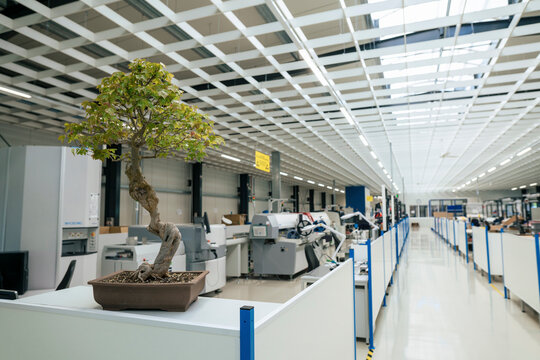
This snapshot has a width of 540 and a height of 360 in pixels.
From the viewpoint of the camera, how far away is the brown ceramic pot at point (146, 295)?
1.23 m

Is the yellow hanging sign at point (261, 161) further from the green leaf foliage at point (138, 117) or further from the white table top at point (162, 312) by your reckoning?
the white table top at point (162, 312)

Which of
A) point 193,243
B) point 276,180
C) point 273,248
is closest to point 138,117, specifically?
point 193,243

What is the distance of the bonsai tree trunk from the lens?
1398mm

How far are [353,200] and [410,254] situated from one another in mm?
14042

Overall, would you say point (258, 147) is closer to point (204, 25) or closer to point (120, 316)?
point (204, 25)

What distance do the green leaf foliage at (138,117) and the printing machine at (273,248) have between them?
541cm

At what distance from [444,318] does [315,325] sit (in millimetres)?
3581

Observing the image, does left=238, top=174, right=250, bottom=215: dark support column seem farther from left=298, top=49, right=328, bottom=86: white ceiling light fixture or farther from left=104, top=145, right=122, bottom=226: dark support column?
left=298, top=49, right=328, bottom=86: white ceiling light fixture

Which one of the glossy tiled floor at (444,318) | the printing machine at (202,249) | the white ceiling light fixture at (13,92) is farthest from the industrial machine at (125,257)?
the white ceiling light fixture at (13,92)

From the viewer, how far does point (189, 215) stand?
44.0ft

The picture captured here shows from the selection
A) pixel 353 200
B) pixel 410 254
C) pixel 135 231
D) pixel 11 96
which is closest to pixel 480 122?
pixel 410 254

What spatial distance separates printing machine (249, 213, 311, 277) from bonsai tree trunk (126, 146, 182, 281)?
5381mm

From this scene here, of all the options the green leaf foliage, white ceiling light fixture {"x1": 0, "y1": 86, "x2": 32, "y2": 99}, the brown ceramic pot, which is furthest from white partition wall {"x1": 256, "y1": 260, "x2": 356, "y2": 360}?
white ceiling light fixture {"x1": 0, "y1": 86, "x2": 32, "y2": 99}

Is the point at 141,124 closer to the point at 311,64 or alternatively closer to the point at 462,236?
the point at 311,64
